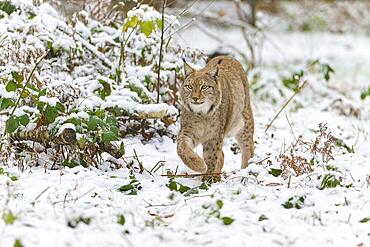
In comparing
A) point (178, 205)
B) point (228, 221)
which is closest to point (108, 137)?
point (178, 205)

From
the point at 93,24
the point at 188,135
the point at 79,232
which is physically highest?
the point at 93,24

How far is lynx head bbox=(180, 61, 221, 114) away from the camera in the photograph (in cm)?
511

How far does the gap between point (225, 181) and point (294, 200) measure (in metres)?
0.74

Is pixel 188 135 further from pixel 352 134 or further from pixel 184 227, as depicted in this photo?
pixel 352 134

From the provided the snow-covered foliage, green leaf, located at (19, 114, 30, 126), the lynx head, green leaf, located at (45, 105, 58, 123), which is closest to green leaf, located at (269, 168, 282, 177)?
the lynx head

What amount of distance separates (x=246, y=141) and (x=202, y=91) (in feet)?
2.74

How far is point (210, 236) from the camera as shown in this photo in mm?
3488

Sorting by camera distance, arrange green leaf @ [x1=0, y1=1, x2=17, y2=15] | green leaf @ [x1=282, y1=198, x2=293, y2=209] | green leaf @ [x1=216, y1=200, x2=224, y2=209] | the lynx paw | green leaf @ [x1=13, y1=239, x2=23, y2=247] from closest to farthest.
Answer: 1. green leaf @ [x1=13, y1=239, x2=23, y2=247]
2. green leaf @ [x1=216, y1=200, x2=224, y2=209]
3. green leaf @ [x1=282, y1=198, x2=293, y2=209]
4. the lynx paw
5. green leaf @ [x1=0, y1=1, x2=17, y2=15]

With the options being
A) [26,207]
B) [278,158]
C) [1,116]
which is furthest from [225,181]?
[1,116]

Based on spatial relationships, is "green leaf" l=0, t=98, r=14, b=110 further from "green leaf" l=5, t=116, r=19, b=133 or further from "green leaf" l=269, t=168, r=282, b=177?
"green leaf" l=269, t=168, r=282, b=177

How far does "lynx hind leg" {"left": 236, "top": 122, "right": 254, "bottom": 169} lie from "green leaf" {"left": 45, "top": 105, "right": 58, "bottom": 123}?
175cm

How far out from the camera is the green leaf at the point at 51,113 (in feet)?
15.1

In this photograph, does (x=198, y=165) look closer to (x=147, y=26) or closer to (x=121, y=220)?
(x=147, y=26)

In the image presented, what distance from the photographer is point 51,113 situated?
4.61 meters
